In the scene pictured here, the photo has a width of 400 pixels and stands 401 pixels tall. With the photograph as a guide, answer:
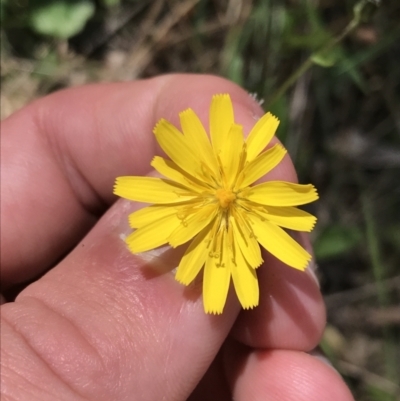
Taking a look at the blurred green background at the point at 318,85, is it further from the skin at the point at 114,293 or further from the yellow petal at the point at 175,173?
the yellow petal at the point at 175,173

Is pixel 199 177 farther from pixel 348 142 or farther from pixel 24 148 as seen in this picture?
pixel 348 142

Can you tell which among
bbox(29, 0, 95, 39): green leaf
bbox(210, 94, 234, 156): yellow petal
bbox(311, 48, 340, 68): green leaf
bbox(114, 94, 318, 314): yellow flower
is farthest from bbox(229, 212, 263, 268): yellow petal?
bbox(29, 0, 95, 39): green leaf

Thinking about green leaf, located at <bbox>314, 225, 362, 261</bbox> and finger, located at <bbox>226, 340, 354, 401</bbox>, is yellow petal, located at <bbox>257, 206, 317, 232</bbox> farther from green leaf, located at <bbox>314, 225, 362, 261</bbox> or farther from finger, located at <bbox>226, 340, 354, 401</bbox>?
green leaf, located at <bbox>314, 225, 362, 261</bbox>

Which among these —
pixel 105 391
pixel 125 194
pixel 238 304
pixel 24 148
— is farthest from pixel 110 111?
pixel 105 391

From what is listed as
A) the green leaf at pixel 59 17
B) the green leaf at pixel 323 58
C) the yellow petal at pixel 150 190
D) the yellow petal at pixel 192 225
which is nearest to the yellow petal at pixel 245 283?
the yellow petal at pixel 192 225

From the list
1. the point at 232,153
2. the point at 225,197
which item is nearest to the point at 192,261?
the point at 225,197

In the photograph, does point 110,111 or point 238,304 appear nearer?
point 238,304
